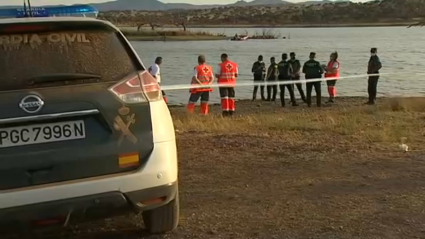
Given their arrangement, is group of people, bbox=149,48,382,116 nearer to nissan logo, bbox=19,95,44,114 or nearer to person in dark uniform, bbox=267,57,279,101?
person in dark uniform, bbox=267,57,279,101

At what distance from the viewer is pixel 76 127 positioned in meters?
3.71

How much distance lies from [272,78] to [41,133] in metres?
17.3

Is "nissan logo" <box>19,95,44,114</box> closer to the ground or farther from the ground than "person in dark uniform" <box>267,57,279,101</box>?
farther from the ground

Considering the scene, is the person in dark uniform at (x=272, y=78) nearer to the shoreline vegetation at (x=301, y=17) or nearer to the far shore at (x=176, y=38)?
the far shore at (x=176, y=38)

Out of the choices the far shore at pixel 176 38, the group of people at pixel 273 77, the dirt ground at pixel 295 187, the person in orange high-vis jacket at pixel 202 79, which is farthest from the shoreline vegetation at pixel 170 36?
the dirt ground at pixel 295 187

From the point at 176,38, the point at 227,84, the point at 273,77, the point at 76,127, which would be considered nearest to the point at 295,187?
the point at 76,127

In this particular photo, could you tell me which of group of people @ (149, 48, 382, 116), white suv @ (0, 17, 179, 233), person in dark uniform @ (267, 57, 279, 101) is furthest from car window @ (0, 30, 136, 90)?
person in dark uniform @ (267, 57, 279, 101)

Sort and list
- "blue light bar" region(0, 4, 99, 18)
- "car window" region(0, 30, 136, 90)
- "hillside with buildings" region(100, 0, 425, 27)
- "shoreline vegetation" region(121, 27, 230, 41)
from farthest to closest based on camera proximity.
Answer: "hillside with buildings" region(100, 0, 425, 27)
"shoreline vegetation" region(121, 27, 230, 41)
"blue light bar" region(0, 4, 99, 18)
"car window" region(0, 30, 136, 90)

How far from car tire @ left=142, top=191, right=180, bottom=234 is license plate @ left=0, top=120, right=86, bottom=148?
1029mm

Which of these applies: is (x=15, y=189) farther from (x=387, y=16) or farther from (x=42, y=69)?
(x=387, y=16)

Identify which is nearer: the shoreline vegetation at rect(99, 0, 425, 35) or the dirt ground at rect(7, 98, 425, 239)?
the dirt ground at rect(7, 98, 425, 239)

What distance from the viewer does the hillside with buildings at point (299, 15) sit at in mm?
122438

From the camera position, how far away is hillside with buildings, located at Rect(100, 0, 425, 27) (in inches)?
4820

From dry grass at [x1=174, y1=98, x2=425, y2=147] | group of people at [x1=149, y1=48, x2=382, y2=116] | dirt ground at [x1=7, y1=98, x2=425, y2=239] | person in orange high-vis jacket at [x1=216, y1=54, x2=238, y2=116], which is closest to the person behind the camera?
dirt ground at [x1=7, y1=98, x2=425, y2=239]
